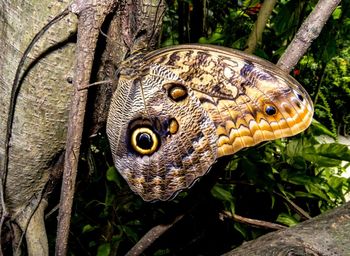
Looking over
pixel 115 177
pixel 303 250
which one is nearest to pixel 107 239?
pixel 115 177

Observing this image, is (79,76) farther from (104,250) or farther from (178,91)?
(104,250)

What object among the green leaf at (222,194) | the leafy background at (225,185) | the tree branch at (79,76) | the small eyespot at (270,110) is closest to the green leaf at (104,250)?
the leafy background at (225,185)

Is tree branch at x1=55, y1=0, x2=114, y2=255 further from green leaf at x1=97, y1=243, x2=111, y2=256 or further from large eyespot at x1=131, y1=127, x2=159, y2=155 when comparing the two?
green leaf at x1=97, y1=243, x2=111, y2=256

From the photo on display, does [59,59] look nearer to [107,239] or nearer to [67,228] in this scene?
[67,228]

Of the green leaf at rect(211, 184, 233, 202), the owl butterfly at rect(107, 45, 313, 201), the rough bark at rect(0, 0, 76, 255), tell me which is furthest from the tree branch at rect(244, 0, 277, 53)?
the rough bark at rect(0, 0, 76, 255)

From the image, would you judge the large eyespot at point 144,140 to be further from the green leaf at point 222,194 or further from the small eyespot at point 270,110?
the green leaf at point 222,194

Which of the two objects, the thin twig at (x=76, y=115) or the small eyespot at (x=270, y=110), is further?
the small eyespot at (x=270, y=110)

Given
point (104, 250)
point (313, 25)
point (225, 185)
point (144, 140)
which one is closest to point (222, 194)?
point (225, 185)
